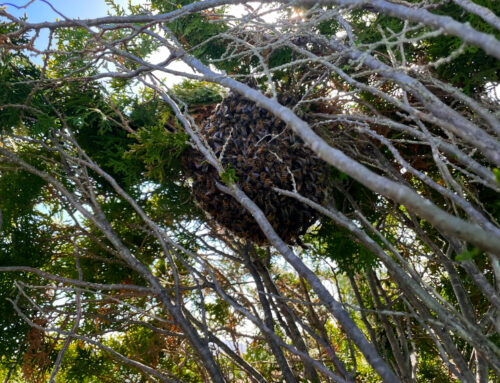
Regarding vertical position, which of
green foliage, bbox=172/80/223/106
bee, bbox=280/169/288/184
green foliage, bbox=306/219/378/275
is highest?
green foliage, bbox=172/80/223/106

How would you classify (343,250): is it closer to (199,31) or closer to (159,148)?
(159,148)

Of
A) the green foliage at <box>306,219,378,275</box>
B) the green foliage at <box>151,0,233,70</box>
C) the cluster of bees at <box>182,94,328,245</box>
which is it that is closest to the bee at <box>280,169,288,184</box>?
the cluster of bees at <box>182,94,328,245</box>

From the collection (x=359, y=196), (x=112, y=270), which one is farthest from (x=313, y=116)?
(x=112, y=270)

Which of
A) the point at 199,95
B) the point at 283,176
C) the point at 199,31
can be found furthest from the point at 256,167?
the point at 199,31

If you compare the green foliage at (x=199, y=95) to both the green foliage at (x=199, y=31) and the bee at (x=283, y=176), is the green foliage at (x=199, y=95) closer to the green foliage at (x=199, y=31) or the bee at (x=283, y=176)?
the green foliage at (x=199, y=31)

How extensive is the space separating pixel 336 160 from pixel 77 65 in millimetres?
1943

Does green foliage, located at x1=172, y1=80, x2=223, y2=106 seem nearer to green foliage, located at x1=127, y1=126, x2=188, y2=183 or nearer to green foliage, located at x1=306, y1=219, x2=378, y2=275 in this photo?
green foliage, located at x1=127, y1=126, x2=188, y2=183

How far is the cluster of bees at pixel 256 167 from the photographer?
1.85m

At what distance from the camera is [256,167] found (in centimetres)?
184

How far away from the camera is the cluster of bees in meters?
1.85

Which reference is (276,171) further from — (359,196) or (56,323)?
(56,323)

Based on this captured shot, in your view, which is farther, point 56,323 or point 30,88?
point 56,323

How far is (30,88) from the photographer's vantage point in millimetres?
2037

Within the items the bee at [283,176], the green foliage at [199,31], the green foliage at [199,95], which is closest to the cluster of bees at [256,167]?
the bee at [283,176]
